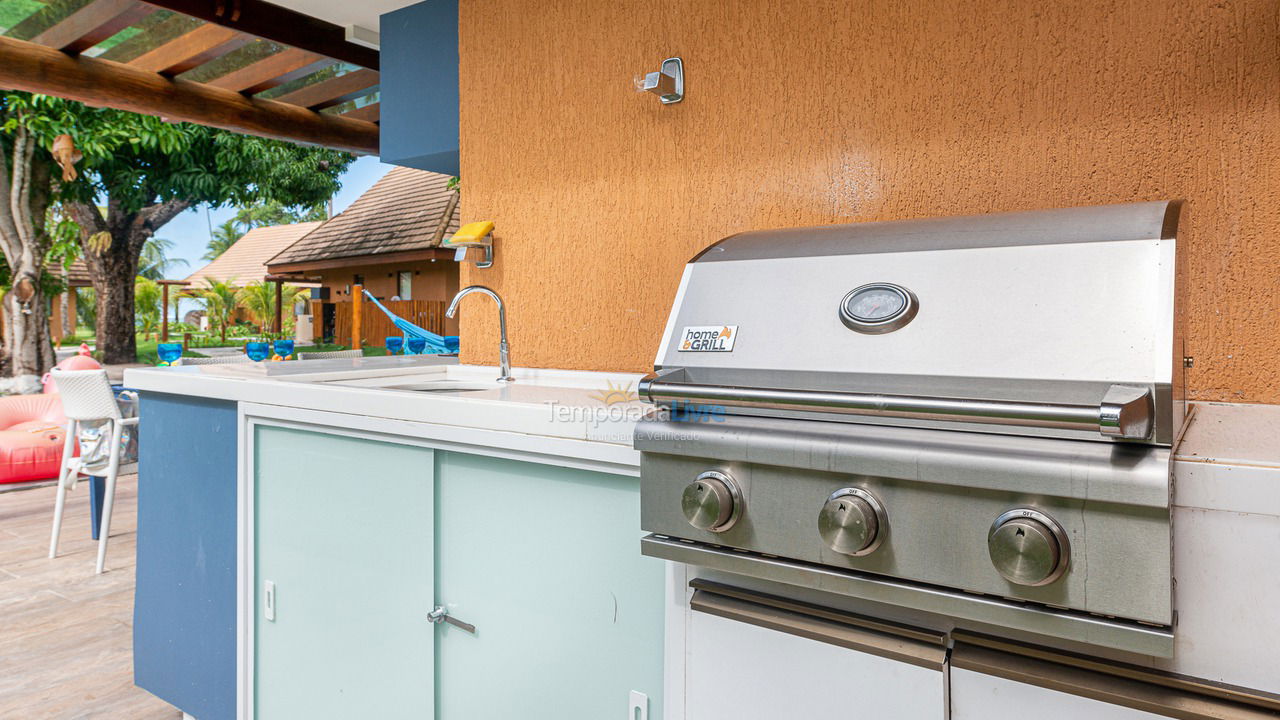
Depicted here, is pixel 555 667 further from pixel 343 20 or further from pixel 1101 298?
pixel 343 20

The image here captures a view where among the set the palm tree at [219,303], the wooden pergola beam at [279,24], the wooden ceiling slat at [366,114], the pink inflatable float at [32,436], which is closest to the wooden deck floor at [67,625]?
the pink inflatable float at [32,436]

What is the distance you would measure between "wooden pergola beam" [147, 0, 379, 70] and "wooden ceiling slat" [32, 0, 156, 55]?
0.60 meters

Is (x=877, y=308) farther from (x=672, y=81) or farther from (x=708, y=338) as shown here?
(x=672, y=81)

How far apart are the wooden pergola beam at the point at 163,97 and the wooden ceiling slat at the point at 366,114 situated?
55 mm

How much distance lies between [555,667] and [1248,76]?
1793mm

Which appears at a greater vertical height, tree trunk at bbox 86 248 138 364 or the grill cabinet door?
tree trunk at bbox 86 248 138 364

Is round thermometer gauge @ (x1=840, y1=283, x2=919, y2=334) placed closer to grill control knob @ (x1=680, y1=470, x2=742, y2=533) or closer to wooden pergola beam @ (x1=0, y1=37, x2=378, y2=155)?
grill control knob @ (x1=680, y1=470, x2=742, y2=533)

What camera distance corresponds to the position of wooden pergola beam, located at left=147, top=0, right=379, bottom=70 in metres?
3.34

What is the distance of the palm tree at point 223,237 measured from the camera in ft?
154

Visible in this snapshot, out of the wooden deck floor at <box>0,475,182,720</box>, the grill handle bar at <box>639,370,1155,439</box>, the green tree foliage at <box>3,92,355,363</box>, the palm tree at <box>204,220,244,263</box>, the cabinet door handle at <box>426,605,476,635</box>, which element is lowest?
the wooden deck floor at <box>0,475,182,720</box>

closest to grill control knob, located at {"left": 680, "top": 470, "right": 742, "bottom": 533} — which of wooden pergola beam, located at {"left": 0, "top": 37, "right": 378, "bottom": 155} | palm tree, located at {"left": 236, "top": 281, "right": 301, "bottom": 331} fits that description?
wooden pergola beam, located at {"left": 0, "top": 37, "right": 378, "bottom": 155}

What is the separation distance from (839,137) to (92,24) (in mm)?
4256

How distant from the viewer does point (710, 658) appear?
1.20 m

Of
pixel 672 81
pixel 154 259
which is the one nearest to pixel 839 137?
pixel 672 81
